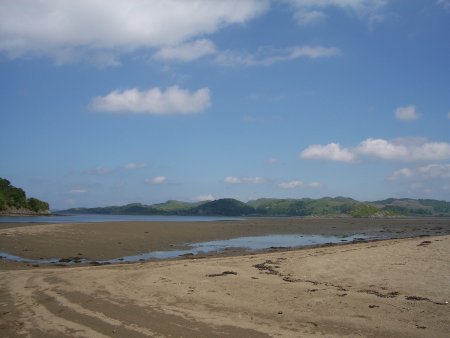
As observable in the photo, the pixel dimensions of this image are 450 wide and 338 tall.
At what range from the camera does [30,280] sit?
15461mm

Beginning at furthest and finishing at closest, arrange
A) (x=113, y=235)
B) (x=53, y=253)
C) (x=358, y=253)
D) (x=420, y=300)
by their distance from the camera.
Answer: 1. (x=113, y=235)
2. (x=53, y=253)
3. (x=358, y=253)
4. (x=420, y=300)

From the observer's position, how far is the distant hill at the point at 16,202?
12172cm

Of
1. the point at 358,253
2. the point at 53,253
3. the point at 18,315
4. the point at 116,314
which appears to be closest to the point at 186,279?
the point at 116,314

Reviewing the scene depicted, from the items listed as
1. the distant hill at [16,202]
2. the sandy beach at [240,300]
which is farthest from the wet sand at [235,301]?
the distant hill at [16,202]

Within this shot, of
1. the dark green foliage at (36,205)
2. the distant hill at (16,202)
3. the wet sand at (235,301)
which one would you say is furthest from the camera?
the dark green foliage at (36,205)

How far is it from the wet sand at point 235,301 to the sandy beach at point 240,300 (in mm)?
24

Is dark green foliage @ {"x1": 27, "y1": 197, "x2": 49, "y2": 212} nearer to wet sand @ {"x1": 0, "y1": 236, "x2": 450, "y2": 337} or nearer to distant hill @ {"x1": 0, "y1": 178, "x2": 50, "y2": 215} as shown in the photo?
distant hill @ {"x1": 0, "y1": 178, "x2": 50, "y2": 215}

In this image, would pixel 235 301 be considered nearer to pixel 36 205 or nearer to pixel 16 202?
pixel 16 202

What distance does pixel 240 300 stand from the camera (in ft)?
37.7

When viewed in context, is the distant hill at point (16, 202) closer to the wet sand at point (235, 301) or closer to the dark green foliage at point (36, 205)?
the dark green foliage at point (36, 205)

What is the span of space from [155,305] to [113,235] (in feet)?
95.6

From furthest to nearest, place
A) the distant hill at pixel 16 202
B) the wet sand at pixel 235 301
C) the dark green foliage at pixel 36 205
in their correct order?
the dark green foliage at pixel 36 205
the distant hill at pixel 16 202
the wet sand at pixel 235 301

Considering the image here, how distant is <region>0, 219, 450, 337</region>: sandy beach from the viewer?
8898 millimetres

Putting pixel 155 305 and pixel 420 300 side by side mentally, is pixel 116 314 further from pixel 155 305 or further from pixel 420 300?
pixel 420 300
